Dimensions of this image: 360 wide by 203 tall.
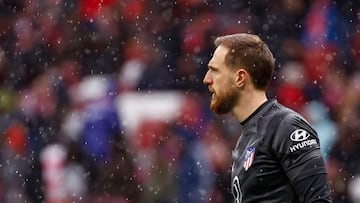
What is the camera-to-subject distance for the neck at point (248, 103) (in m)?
3.74

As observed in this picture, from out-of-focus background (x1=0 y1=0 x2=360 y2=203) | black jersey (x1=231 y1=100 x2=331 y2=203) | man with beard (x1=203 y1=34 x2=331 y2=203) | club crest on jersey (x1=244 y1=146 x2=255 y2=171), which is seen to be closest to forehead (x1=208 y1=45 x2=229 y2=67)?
man with beard (x1=203 y1=34 x2=331 y2=203)

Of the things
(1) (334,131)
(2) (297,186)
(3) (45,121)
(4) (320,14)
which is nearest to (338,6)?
(4) (320,14)

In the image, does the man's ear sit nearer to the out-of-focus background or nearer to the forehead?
the forehead

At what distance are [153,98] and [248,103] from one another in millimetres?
3344

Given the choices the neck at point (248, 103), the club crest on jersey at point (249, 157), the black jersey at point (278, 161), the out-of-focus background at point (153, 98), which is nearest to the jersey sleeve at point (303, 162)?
the black jersey at point (278, 161)

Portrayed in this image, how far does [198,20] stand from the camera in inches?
289

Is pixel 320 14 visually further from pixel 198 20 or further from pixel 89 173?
pixel 89 173

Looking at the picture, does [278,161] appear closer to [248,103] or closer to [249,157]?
[249,157]

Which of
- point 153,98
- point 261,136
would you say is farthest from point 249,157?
point 153,98

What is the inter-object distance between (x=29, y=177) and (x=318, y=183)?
4.37m

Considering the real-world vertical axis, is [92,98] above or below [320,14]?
above

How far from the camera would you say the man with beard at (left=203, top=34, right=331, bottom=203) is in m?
3.38

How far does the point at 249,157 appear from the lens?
11.8 ft

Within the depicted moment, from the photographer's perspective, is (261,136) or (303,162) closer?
(303,162)
